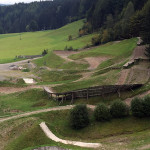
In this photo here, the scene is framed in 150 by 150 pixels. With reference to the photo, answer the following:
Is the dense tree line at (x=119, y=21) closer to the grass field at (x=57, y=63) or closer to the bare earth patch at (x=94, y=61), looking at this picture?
the bare earth patch at (x=94, y=61)

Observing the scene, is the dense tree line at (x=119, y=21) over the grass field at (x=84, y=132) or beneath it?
over

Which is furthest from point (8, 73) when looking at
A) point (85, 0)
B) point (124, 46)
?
point (85, 0)

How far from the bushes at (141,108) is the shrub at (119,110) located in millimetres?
1016

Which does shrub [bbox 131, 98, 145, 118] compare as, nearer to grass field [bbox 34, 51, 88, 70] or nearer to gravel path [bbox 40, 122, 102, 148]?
gravel path [bbox 40, 122, 102, 148]

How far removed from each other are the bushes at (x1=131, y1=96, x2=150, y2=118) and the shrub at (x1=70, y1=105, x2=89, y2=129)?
232 inches

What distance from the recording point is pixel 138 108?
2673 centimetres

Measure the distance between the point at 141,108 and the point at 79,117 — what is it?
757 centimetres

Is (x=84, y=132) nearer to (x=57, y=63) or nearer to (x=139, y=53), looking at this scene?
(x=139, y=53)

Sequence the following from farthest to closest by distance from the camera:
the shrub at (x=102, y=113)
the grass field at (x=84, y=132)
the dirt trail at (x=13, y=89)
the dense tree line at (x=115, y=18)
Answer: the dense tree line at (x=115, y=18) < the dirt trail at (x=13, y=89) < the shrub at (x=102, y=113) < the grass field at (x=84, y=132)

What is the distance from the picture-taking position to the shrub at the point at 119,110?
27.6 metres

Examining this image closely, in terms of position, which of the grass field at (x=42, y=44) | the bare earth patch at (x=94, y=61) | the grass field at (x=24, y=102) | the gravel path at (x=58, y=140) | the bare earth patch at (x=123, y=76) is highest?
the bare earth patch at (x=123, y=76)

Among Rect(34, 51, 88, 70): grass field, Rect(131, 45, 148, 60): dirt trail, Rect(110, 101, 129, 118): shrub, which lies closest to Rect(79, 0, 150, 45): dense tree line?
Rect(131, 45, 148, 60): dirt trail

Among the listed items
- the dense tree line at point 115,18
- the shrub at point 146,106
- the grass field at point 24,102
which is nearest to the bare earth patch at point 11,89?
the grass field at point 24,102

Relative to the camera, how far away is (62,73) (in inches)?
2169
